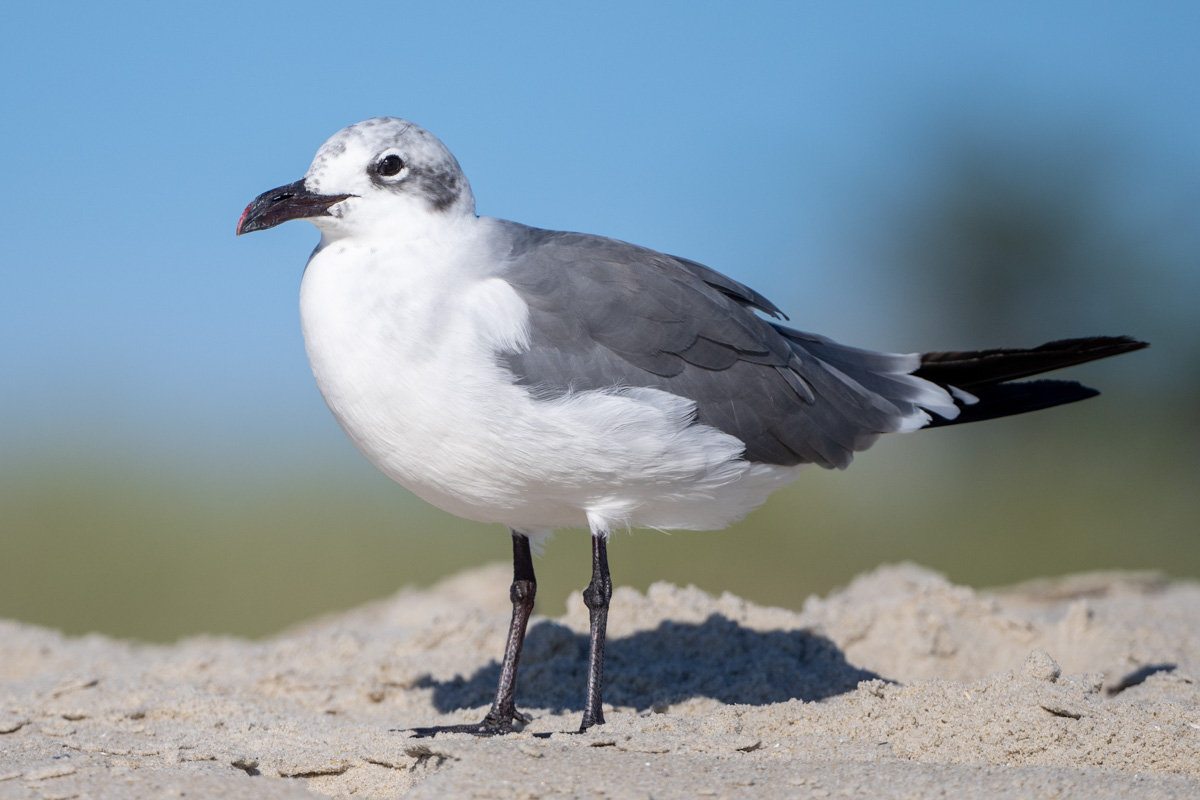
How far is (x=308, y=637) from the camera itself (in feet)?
22.6

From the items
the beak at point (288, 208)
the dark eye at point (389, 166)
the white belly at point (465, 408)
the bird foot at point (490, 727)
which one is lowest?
the bird foot at point (490, 727)

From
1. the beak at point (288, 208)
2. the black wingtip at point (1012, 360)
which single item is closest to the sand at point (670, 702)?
the black wingtip at point (1012, 360)

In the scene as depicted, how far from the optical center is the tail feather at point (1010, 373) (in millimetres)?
5223

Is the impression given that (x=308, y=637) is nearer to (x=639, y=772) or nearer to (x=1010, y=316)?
(x=639, y=772)

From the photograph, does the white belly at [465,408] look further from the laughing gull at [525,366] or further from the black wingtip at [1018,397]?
the black wingtip at [1018,397]

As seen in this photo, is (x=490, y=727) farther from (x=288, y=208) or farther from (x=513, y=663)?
(x=288, y=208)

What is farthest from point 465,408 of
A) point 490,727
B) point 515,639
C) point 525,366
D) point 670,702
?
point 670,702

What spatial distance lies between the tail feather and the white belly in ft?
5.07

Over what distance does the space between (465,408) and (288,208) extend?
1068mm

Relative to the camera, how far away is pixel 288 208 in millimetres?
4289

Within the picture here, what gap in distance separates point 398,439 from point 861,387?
2.21 metres

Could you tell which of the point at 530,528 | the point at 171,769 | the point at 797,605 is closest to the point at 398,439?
the point at 530,528

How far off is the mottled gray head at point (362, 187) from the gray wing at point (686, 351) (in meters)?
0.43

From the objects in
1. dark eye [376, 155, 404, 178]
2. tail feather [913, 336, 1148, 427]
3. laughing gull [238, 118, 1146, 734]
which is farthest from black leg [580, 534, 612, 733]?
tail feather [913, 336, 1148, 427]
